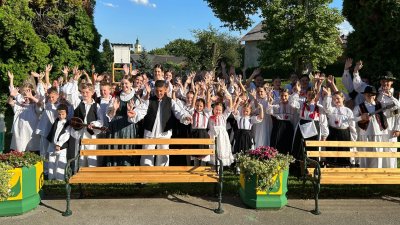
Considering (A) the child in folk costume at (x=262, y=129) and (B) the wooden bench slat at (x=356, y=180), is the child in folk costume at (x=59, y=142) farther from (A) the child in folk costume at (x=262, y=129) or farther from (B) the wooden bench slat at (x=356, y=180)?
(B) the wooden bench slat at (x=356, y=180)

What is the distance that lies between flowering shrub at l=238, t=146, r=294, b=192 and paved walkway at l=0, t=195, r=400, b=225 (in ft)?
1.43

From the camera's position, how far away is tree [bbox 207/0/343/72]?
20.0 metres

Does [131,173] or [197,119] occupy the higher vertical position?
[197,119]

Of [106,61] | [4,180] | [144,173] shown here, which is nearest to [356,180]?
[144,173]

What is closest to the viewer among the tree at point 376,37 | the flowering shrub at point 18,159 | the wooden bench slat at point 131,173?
the flowering shrub at point 18,159

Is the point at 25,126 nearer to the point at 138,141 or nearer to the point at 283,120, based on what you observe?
the point at 138,141

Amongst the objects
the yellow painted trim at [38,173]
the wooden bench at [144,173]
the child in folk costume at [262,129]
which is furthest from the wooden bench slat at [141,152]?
the child in folk costume at [262,129]

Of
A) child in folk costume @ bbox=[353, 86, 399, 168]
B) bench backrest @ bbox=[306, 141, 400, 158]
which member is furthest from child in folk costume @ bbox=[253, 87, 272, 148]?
bench backrest @ bbox=[306, 141, 400, 158]

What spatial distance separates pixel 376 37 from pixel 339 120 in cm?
486

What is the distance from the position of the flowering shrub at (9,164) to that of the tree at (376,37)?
922 centimetres

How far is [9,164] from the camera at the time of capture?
4.95 meters

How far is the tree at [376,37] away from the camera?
10.0 meters

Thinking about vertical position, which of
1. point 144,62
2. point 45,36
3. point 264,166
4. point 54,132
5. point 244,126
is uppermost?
point 144,62

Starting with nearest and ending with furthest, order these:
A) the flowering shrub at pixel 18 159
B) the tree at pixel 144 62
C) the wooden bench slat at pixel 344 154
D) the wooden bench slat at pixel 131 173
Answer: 1. the flowering shrub at pixel 18 159
2. the wooden bench slat at pixel 131 173
3. the wooden bench slat at pixel 344 154
4. the tree at pixel 144 62
